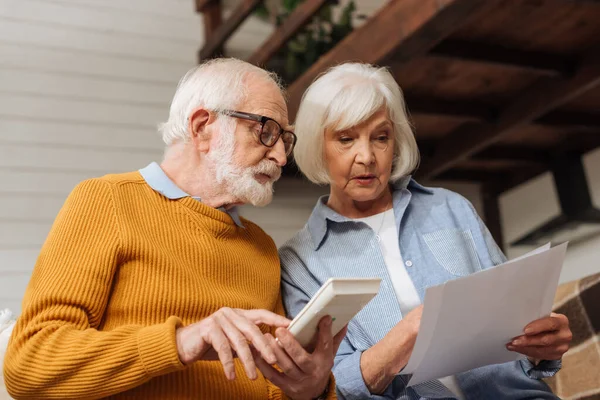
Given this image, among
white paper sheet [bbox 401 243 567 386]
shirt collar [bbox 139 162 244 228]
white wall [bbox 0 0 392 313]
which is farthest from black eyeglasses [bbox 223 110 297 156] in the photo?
white wall [bbox 0 0 392 313]

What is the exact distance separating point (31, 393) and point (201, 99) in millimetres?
742

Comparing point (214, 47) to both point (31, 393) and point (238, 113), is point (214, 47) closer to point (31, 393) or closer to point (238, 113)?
point (238, 113)

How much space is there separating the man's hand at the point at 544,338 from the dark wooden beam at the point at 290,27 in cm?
229

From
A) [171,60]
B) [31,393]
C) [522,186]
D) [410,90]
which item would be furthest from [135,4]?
[31,393]

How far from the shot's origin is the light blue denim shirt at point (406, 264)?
61.9 inches

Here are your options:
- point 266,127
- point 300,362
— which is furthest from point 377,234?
point 300,362

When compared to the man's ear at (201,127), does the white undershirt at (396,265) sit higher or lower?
lower

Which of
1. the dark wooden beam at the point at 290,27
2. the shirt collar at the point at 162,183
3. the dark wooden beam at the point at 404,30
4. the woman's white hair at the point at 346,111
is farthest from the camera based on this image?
the dark wooden beam at the point at 290,27

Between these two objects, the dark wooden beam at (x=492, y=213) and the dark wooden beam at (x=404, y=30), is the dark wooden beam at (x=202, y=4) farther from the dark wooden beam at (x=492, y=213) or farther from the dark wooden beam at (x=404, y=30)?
the dark wooden beam at (x=492, y=213)

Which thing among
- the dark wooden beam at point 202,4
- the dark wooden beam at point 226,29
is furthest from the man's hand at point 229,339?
the dark wooden beam at point 202,4

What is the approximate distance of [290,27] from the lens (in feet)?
12.1

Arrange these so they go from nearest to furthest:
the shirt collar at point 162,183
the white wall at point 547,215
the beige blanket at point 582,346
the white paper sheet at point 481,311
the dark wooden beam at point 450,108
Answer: the white paper sheet at point 481,311
the shirt collar at point 162,183
the beige blanket at point 582,346
the dark wooden beam at point 450,108
the white wall at point 547,215

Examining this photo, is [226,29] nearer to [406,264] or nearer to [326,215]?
[326,215]

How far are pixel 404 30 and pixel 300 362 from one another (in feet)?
6.80
